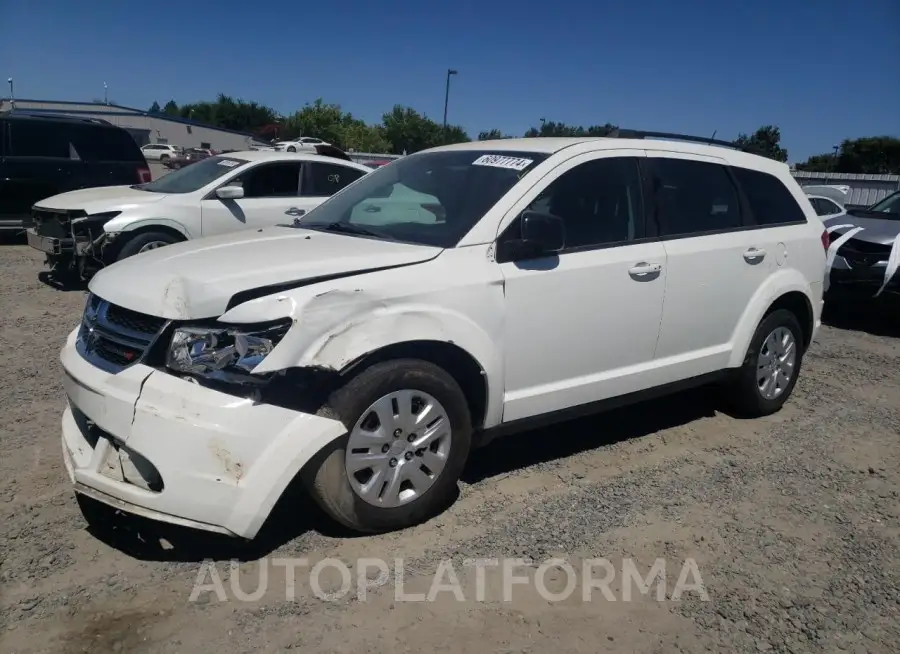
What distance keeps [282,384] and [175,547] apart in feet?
3.21

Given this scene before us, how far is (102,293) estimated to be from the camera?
3303 millimetres

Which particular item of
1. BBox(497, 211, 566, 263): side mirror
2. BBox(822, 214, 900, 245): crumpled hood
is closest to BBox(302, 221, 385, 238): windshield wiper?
BBox(497, 211, 566, 263): side mirror

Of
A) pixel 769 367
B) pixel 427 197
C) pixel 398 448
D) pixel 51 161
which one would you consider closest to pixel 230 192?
pixel 51 161

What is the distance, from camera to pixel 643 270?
13.5 feet

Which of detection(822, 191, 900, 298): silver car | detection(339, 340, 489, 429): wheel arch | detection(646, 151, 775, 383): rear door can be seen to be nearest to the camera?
detection(339, 340, 489, 429): wheel arch

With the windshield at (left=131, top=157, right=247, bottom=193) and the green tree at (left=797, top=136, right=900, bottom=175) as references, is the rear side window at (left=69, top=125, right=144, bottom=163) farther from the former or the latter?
the green tree at (left=797, top=136, right=900, bottom=175)

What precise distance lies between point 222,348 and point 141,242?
219 inches

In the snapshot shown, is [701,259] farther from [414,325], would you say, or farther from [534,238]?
[414,325]

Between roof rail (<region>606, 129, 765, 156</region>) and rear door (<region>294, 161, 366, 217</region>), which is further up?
roof rail (<region>606, 129, 765, 156</region>)

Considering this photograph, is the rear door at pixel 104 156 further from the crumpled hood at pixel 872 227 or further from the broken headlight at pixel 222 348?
the crumpled hood at pixel 872 227

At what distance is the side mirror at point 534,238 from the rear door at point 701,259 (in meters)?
1.00

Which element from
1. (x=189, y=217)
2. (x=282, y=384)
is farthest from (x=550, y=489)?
(x=189, y=217)

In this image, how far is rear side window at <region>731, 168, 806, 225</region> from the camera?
4934 millimetres

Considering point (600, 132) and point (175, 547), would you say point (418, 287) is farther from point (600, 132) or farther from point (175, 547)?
point (600, 132)
